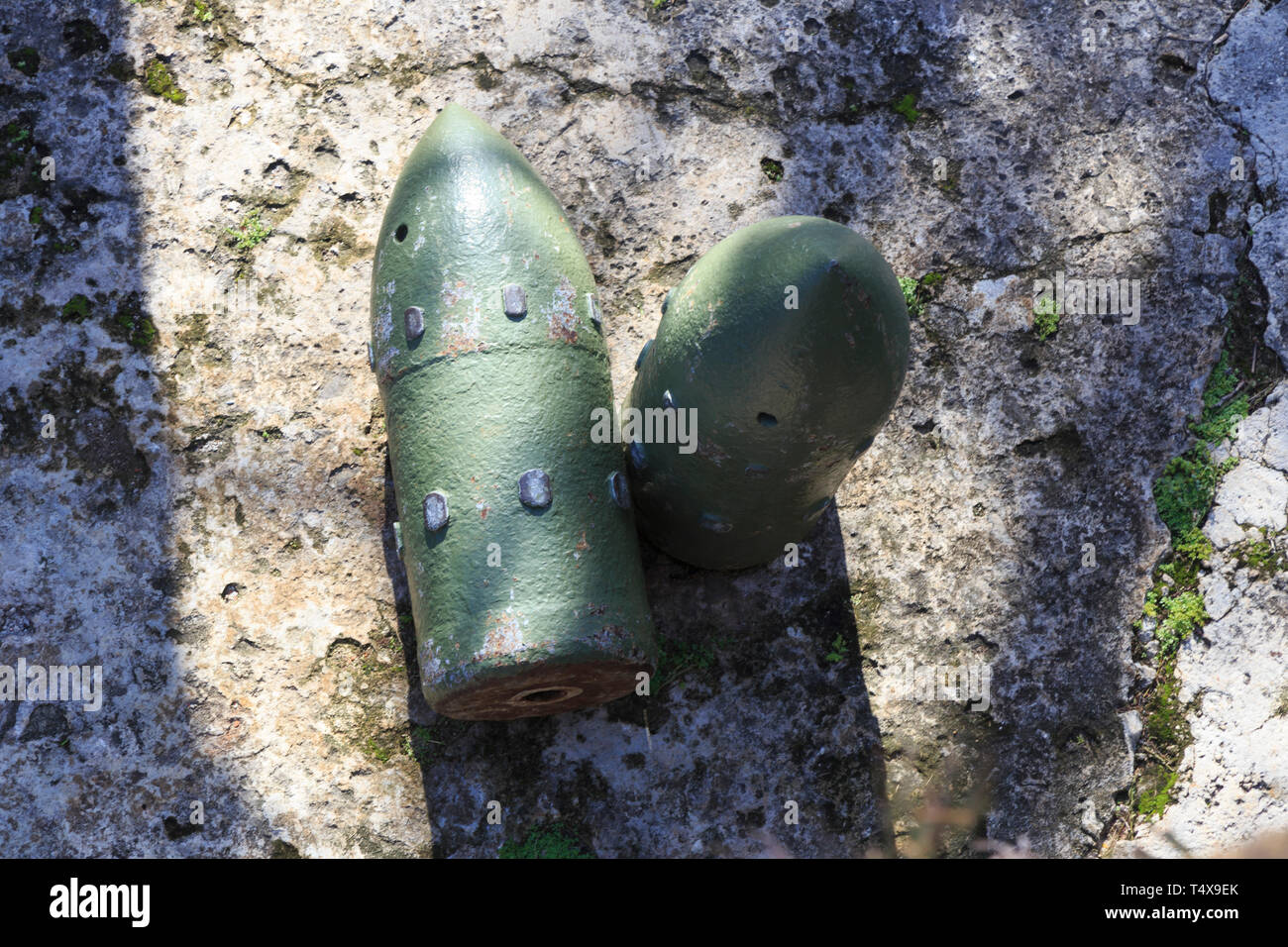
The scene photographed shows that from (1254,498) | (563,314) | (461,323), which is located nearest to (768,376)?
(563,314)

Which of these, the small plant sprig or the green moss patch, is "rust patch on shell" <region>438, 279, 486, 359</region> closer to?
the small plant sprig

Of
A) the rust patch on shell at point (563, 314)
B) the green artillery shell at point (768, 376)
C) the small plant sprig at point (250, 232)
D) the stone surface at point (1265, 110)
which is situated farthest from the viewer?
the stone surface at point (1265, 110)

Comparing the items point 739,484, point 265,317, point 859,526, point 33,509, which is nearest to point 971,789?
point 859,526

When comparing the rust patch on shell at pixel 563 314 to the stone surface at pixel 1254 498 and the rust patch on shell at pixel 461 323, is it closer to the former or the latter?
the rust patch on shell at pixel 461 323

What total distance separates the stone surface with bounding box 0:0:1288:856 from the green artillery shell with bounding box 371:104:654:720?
629 millimetres

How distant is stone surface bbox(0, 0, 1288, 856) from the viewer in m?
3.97

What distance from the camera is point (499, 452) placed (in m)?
3.34

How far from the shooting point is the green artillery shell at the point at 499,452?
10.8 feet

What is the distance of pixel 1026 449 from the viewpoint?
4.34 meters

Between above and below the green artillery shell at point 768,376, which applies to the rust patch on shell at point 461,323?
above

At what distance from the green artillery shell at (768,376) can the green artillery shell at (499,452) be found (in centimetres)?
19

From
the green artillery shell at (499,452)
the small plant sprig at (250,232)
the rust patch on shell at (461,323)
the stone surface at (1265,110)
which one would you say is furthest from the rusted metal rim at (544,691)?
the stone surface at (1265,110)

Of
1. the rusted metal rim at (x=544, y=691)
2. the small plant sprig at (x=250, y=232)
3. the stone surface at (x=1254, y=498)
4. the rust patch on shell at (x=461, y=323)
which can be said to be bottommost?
the rusted metal rim at (x=544, y=691)

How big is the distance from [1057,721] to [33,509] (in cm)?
344
